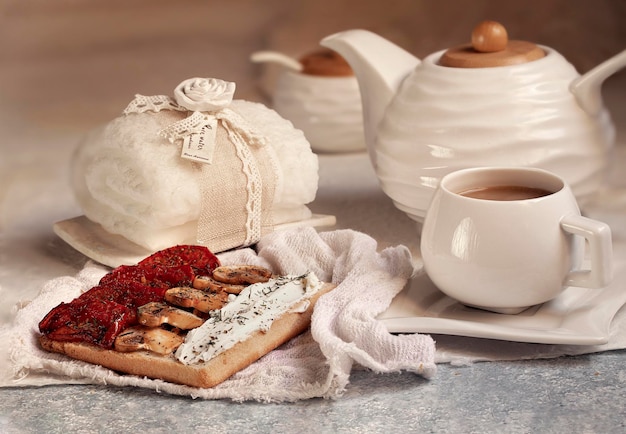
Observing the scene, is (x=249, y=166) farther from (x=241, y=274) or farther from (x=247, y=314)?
(x=247, y=314)

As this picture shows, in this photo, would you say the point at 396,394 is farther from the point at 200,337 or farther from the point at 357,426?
the point at 200,337

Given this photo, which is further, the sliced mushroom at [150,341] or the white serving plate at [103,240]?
the white serving plate at [103,240]

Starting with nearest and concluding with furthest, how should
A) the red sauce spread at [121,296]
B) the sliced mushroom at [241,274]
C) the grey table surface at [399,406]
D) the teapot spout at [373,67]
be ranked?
the grey table surface at [399,406] → the red sauce spread at [121,296] → the sliced mushroom at [241,274] → the teapot spout at [373,67]

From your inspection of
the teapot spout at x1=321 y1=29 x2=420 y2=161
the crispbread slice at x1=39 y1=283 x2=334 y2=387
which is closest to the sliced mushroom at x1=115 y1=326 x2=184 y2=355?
the crispbread slice at x1=39 y1=283 x2=334 y2=387

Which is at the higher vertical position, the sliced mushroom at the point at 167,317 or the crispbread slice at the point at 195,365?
the sliced mushroom at the point at 167,317

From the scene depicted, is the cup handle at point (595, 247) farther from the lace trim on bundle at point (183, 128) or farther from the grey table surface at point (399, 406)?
the lace trim on bundle at point (183, 128)

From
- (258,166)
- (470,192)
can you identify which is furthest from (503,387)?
(258,166)

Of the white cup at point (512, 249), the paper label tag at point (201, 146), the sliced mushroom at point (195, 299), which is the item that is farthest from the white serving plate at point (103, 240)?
the white cup at point (512, 249)
